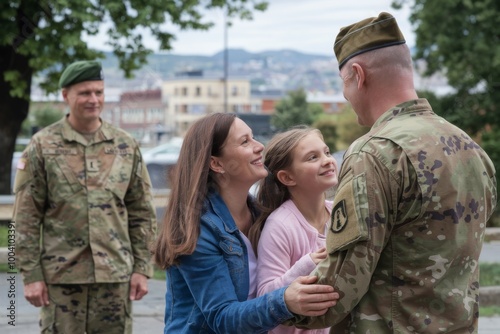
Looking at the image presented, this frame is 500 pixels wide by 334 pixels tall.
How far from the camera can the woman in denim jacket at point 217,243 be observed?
2.94 meters

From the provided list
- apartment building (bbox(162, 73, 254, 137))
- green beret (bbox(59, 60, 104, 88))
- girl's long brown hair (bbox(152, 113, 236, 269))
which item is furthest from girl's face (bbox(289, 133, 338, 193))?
apartment building (bbox(162, 73, 254, 137))

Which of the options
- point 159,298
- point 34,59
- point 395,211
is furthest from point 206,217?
point 34,59

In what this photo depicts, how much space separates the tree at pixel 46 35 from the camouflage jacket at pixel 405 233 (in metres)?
A: 13.6

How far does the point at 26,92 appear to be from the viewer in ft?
53.8

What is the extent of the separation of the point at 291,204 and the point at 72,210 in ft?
7.09

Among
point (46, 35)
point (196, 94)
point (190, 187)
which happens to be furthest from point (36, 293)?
point (196, 94)

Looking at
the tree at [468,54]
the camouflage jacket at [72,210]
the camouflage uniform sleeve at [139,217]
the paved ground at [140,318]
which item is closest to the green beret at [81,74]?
the camouflage jacket at [72,210]

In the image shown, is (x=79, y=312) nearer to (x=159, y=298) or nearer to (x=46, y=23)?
(x=159, y=298)

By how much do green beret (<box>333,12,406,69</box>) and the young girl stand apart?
57cm

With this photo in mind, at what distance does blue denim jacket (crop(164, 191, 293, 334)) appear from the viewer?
2934mm

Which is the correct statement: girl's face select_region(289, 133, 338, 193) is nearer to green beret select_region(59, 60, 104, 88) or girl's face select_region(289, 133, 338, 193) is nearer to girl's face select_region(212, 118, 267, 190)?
girl's face select_region(212, 118, 267, 190)

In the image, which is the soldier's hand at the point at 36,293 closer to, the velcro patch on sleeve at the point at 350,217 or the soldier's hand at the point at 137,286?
the soldier's hand at the point at 137,286

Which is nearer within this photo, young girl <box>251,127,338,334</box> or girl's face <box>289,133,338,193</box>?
young girl <box>251,127,338,334</box>

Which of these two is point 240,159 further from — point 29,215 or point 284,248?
point 29,215
